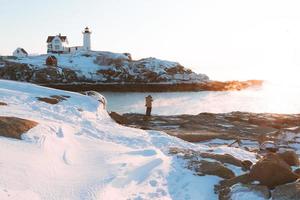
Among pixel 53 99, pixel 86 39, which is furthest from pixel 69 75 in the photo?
pixel 53 99

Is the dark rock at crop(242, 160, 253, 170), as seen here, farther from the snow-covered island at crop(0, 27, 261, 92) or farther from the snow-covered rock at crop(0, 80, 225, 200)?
the snow-covered island at crop(0, 27, 261, 92)

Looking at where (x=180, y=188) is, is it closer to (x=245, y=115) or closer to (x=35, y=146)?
(x=35, y=146)

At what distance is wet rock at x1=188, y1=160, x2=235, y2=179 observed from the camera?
1202 centimetres

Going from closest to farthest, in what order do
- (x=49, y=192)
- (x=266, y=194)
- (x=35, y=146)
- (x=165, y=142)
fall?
(x=49, y=192) → (x=266, y=194) → (x=35, y=146) → (x=165, y=142)

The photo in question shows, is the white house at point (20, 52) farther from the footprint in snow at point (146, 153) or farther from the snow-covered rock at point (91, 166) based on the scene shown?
the footprint in snow at point (146, 153)

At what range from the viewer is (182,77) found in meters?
111

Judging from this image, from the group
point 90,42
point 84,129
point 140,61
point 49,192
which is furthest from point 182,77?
point 49,192

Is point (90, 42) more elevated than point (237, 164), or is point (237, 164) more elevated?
point (90, 42)

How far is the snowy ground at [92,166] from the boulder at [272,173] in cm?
132

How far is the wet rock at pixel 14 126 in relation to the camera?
12.7 m

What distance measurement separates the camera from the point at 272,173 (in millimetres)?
10648

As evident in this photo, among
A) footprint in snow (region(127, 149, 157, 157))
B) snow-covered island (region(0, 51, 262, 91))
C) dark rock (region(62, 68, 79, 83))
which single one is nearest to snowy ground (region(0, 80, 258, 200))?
footprint in snow (region(127, 149, 157, 157))

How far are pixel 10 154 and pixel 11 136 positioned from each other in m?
2.22

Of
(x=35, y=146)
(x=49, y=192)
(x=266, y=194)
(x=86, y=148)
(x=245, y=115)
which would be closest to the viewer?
(x=49, y=192)
